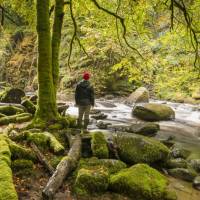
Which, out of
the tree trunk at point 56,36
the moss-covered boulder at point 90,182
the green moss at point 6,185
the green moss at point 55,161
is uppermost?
the tree trunk at point 56,36

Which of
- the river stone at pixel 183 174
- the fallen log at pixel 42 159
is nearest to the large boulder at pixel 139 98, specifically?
the river stone at pixel 183 174

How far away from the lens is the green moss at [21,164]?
756 centimetres

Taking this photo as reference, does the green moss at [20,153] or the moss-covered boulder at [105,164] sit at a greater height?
the green moss at [20,153]

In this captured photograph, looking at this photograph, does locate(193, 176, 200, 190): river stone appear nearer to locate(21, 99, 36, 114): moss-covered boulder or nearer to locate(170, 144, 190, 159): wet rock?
locate(170, 144, 190, 159): wet rock

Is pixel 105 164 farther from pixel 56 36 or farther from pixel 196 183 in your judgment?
pixel 56 36

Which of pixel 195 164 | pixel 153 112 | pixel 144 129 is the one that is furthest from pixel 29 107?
pixel 153 112

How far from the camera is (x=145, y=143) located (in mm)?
9844

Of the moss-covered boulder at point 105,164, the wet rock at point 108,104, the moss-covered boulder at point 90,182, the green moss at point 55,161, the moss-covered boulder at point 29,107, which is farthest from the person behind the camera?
the wet rock at point 108,104

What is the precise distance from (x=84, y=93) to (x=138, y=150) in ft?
11.7

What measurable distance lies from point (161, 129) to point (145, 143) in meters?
6.66

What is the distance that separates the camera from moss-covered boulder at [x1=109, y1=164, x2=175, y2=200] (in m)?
7.26

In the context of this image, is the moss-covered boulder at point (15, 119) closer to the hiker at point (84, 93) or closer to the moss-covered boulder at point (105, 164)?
the hiker at point (84, 93)

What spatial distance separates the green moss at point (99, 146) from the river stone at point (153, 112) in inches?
386

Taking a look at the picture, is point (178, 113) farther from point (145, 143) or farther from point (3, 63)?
point (3, 63)
